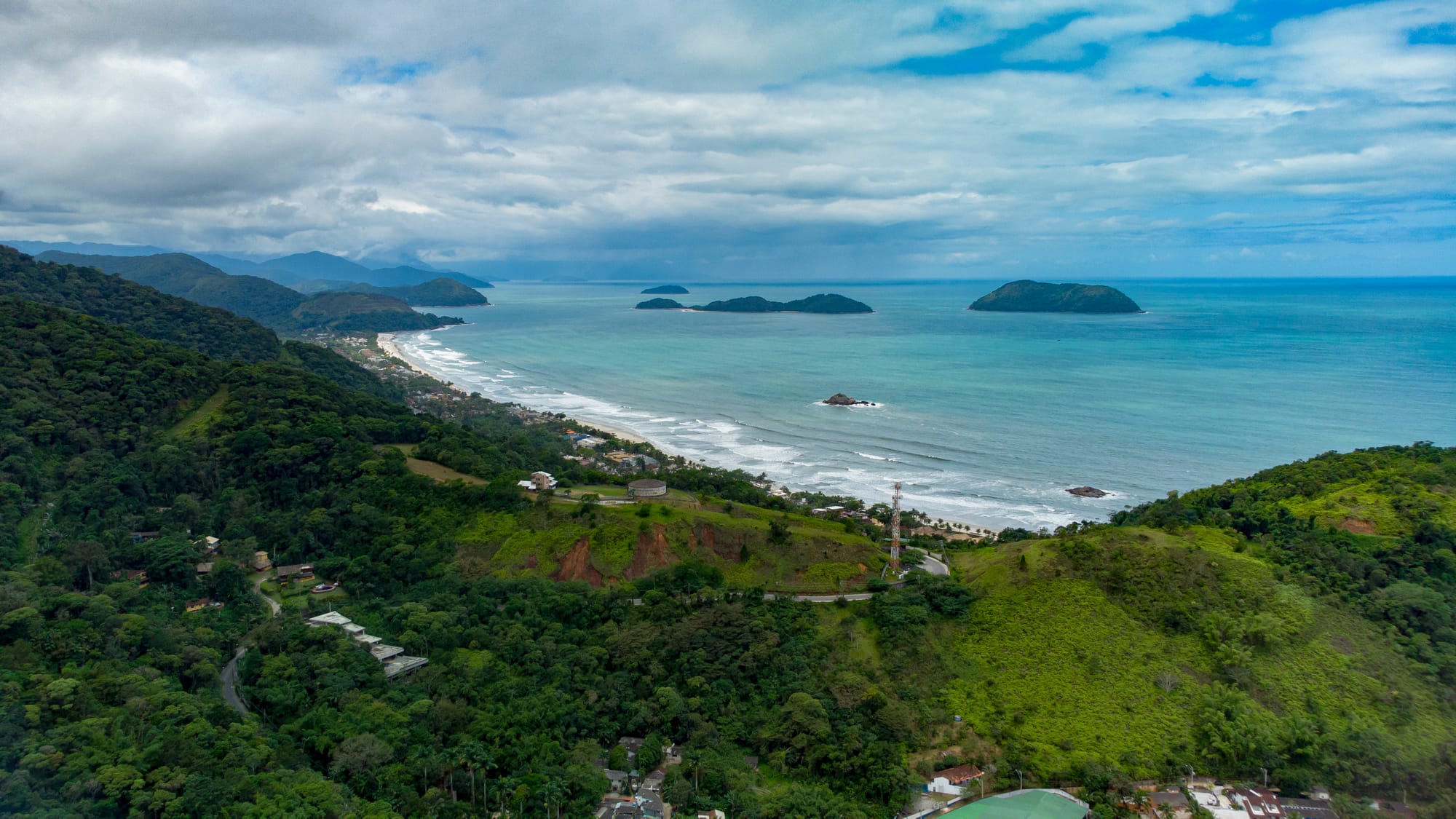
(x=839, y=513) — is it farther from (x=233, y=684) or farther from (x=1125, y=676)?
(x=233, y=684)

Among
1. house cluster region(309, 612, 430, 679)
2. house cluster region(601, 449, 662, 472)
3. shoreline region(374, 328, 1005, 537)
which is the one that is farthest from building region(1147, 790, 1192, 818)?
house cluster region(601, 449, 662, 472)

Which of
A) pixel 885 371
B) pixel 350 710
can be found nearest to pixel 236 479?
pixel 350 710

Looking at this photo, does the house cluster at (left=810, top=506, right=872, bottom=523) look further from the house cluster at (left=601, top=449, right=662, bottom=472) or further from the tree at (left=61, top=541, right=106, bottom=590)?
the tree at (left=61, top=541, right=106, bottom=590)

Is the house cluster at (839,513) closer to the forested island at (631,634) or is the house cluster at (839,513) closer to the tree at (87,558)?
the forested island at (631,634)

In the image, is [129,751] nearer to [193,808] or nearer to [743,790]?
[193,808]

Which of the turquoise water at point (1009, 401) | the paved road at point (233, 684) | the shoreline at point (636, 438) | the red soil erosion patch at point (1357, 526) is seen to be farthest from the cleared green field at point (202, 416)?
the red soil erosion patch at point (1357, 526)

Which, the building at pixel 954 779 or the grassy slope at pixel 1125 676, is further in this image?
the grassy slope at pixel 1125 676
